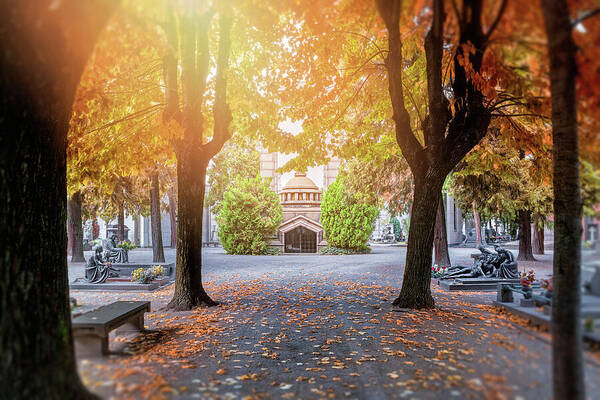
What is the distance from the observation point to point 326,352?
Answer: 17.1ft

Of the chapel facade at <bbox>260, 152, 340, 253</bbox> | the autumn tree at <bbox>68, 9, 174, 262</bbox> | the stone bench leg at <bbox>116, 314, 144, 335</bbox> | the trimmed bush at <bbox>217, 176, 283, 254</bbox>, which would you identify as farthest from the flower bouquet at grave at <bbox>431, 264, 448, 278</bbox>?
the chapel facade at <bbox>260, 152, 340, 253</bbox>

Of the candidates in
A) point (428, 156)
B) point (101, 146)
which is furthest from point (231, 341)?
point (428, 156)

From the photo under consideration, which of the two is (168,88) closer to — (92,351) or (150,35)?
(150,35)

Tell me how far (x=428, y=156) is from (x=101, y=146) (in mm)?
6003

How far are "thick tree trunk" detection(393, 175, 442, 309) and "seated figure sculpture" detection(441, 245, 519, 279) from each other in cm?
488

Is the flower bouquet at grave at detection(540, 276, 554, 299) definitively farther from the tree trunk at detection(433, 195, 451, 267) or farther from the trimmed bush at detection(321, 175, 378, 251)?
the trimmed bush at detection(321, 175, 378, 251)

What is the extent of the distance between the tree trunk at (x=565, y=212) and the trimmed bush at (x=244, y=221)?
24.8m

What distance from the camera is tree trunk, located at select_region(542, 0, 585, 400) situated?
87.3 inches

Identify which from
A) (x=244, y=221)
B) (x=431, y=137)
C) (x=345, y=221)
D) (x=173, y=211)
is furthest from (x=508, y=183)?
(x=173, y=211)

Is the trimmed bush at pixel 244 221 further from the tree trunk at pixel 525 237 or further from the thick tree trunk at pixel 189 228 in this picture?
the thick tree trunk at pixel 189 228

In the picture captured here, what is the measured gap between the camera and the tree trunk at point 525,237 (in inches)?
372

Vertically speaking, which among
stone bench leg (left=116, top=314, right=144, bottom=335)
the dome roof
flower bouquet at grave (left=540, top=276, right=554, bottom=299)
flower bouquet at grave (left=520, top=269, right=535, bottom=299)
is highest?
the dome roof

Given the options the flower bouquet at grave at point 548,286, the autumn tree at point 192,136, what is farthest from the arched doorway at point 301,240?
the flower bouquet at grave at point 548,286

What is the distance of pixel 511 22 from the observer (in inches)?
96.3
